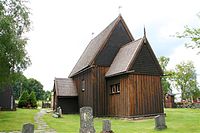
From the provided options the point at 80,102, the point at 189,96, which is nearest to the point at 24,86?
the point at 189,96

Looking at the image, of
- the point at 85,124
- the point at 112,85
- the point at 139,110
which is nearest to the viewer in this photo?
the point at 85,124

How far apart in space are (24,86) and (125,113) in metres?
95.4

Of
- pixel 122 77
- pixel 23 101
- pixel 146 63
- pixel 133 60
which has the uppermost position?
pixel 133 60

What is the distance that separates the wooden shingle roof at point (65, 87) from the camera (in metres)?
33.7

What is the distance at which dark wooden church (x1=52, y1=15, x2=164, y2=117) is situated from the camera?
77.9 feet

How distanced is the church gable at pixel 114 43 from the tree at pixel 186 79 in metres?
44.8

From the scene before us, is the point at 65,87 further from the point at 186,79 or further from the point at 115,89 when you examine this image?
the point at 186,79

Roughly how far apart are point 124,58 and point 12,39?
1117 centimetres

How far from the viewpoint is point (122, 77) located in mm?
24531

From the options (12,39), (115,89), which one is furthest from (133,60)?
(12,39)

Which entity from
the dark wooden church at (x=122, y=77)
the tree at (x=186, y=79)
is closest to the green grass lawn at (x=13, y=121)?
the dark wooden church at (x=122, y=77)

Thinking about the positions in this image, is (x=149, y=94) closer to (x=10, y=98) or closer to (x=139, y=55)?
(x=139, y=55)

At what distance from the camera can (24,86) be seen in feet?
369

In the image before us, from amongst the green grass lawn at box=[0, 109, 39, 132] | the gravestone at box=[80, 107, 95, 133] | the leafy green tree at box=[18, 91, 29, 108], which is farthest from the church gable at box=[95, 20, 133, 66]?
the leafy green tree at box=[18, 91, 29, 108]
